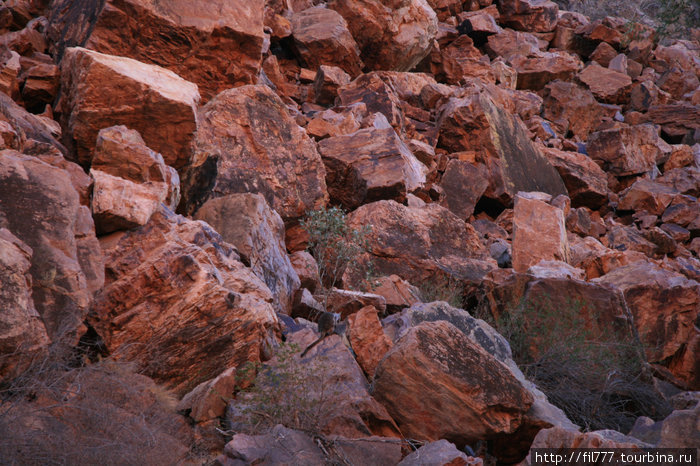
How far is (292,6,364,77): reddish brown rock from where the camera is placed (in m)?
14.3

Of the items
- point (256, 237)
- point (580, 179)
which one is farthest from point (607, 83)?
point (256, 237)

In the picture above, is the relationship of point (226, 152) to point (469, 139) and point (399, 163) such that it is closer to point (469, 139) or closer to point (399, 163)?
point (399, 163)

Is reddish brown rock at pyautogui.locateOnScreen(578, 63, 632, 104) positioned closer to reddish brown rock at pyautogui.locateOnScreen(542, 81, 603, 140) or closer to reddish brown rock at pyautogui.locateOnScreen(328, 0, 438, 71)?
reddish brown rock at pyautogui.locateOnScreen(542, 81, 603, 140)

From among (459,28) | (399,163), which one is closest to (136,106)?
(399,163)

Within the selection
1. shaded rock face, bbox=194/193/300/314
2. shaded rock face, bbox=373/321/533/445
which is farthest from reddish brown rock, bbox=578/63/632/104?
shaded rock face, bbox=373/321/533/445

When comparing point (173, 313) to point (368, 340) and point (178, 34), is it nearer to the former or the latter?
point (368, 340)

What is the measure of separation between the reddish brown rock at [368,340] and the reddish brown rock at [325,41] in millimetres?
10202

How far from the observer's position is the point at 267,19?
1408 cm

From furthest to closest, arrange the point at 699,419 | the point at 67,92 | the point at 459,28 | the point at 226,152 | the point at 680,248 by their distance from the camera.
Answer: the point at 459,28, the point at 680,248, the point at 226,152, the point at 67,92, the point at 699,419

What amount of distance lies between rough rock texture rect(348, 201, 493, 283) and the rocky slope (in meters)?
0.04

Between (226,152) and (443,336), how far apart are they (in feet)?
15.3

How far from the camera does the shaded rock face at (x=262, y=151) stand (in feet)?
26.4

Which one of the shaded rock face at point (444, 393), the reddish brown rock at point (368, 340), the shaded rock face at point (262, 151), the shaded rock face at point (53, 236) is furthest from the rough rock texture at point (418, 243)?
the shaded rock face at point (53, 236)

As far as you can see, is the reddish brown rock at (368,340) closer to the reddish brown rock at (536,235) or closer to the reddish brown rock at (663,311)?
the reddish brown rock at (663,311)
